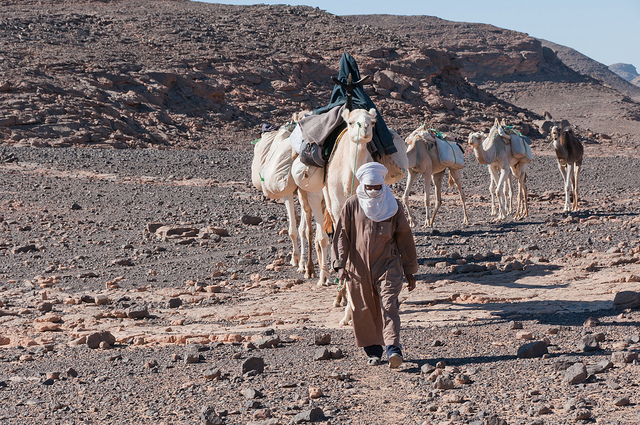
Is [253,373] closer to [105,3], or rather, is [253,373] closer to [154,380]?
[154,380]

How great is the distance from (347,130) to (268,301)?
2607 millimetres

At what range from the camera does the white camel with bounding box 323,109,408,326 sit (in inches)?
300

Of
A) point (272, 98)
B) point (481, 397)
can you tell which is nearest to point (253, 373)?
point (481, 397)

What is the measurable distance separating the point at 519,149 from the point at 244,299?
1070cm

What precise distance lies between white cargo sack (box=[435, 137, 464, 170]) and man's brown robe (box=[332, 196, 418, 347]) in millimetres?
10752

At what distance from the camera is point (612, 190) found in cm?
2431

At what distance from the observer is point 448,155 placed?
1694 centimetres

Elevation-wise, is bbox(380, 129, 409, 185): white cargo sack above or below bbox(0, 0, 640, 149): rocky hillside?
below

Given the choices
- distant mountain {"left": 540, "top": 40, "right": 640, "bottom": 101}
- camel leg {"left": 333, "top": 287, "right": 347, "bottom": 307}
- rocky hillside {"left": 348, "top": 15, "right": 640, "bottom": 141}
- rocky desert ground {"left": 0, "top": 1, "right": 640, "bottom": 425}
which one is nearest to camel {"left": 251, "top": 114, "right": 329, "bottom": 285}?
rocky desert ground {"left": 0, "top": 1, "right": 640, "bottom": 425}

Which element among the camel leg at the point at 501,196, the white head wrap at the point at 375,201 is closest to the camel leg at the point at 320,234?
the white head wrap at the point at 375,201

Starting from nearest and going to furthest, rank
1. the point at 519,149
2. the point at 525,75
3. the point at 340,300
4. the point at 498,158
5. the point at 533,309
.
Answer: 1. the point at 533,309
2. the point at 340,300
3. the point at 498,158
4. the point at 519,149
5. the point at 525,75

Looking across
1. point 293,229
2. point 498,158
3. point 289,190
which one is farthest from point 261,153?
point 498,158

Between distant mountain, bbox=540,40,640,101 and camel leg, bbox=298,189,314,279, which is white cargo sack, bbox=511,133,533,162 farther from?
distant mountain, bbox=540,40,640,101

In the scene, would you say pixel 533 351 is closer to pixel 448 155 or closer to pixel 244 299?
pixel 244 299
